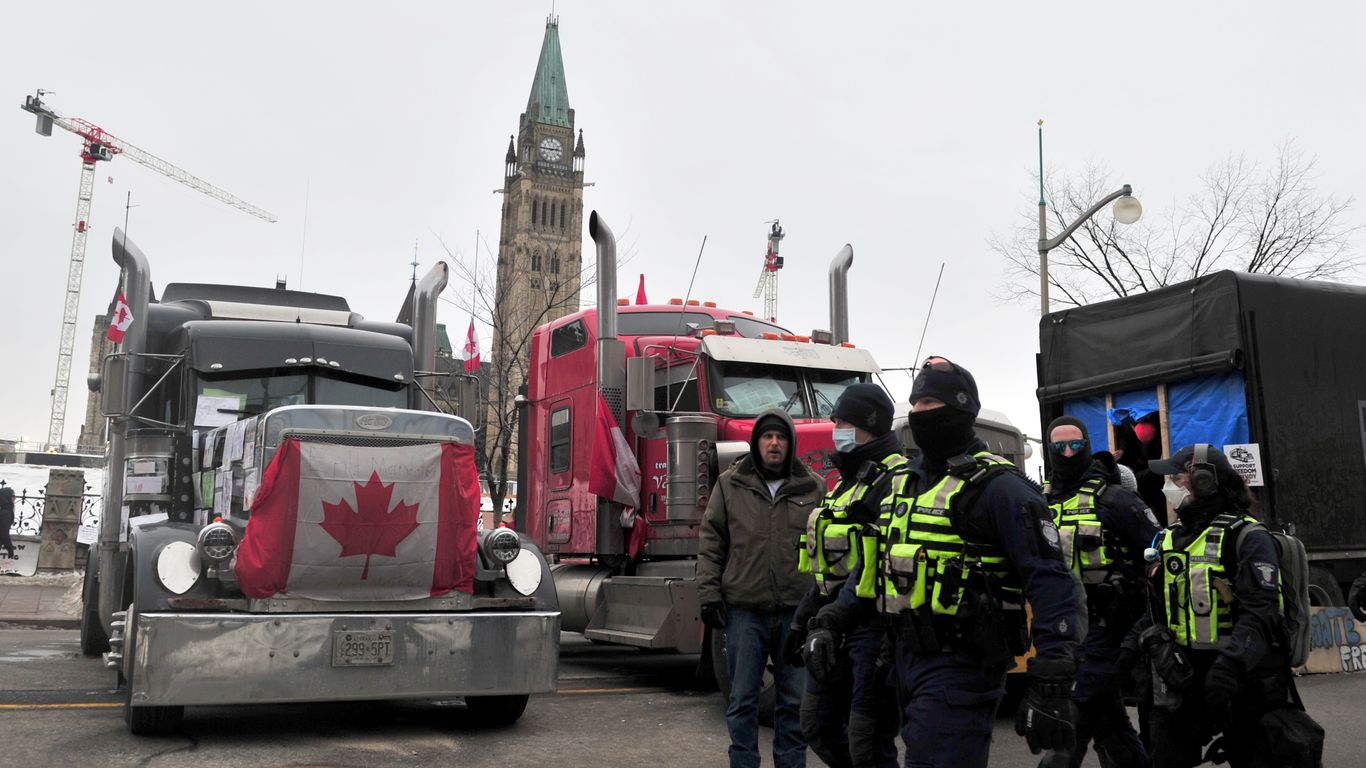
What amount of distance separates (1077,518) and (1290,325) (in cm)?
548

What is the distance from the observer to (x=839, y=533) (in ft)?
17.1

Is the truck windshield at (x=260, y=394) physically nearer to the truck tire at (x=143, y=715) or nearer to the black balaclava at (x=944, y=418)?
the truck tire at (x=143, y=715)

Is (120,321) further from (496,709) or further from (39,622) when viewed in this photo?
(39,622)

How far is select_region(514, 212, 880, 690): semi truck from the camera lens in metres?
9.70

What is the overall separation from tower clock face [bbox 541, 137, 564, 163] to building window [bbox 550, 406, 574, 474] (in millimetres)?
115487

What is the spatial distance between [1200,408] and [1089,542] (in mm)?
4961

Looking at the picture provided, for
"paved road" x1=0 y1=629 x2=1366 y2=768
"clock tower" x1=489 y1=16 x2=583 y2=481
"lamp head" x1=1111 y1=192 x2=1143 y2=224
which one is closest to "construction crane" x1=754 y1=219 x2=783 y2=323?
"clock tower" x1=489 y1=16 x2=583 y2=481

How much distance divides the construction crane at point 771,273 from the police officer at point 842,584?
75.8 m

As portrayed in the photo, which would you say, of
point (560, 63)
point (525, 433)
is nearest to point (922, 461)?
point (525, 433)

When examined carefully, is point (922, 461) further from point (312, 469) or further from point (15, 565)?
point (15, 565)

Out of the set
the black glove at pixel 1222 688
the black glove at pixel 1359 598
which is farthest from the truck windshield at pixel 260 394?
the black glove at pixel 1359 598

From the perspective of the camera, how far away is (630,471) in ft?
34.6

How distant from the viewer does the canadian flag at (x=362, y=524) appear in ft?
22.7

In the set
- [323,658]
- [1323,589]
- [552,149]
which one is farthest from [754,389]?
[552,149]
